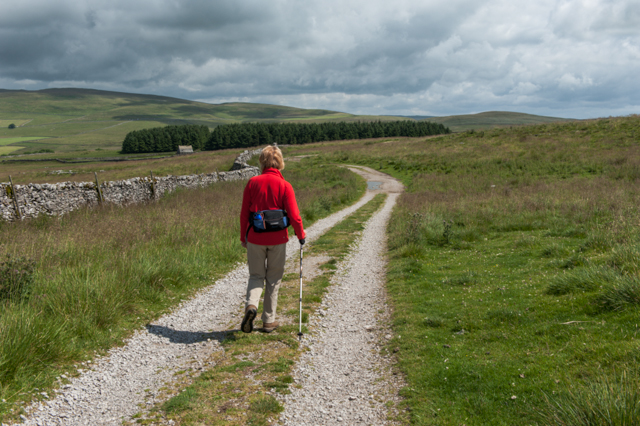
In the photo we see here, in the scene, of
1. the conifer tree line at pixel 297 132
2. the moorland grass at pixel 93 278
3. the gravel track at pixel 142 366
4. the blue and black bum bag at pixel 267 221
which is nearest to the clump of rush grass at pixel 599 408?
the blue and black bum bag at pixel 267 221

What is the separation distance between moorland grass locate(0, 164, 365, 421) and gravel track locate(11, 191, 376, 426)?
260 millimetres

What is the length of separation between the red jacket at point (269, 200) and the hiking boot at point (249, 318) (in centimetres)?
107

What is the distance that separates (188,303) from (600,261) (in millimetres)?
8714

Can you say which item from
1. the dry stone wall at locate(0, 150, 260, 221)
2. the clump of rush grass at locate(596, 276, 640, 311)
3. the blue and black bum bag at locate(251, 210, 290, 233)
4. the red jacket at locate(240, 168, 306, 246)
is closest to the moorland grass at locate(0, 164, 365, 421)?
the dry stone wall at locate(0, 150, 260, 221)

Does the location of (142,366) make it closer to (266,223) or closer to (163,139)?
(266,223)

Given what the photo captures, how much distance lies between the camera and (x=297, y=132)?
130 meters

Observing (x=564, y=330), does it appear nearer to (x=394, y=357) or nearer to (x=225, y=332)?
(x=394, y=357)

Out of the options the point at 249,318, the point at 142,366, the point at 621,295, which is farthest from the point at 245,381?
the point at 621,295

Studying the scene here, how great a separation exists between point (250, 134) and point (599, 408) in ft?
412

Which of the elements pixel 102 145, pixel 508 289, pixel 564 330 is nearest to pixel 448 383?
pixel 564 330

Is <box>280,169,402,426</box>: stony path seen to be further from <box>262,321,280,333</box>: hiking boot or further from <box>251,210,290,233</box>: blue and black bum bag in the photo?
<box>251,210,290,233</box>: blue and black bum bag

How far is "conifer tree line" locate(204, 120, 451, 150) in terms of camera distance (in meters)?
121

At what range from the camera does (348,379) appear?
5039 millimetres

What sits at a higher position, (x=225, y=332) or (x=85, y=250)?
(x=85, y=250)
